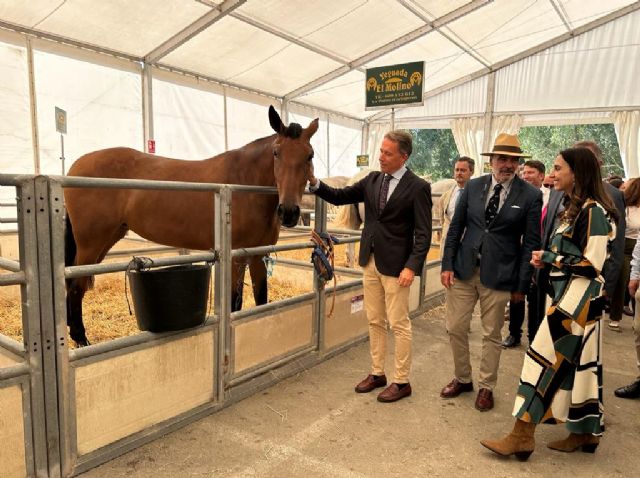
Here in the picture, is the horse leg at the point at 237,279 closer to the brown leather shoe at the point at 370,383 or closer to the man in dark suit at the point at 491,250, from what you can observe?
the brown leather shoe at the point at 370,383

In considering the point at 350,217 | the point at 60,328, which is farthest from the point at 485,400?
the point at 350,217

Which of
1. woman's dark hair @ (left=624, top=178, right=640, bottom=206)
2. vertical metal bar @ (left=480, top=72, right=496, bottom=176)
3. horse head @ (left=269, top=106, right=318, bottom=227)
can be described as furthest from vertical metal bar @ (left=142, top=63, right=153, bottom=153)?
vertical metal bar @ (left=480, top=72, right=496, bottom=176)

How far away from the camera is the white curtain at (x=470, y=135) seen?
13484mm

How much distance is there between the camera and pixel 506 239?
2.49 metres

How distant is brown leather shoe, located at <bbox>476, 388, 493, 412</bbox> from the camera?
2609 millimetres

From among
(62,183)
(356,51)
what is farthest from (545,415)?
(356,51)

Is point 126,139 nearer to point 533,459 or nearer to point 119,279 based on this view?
point 119,279

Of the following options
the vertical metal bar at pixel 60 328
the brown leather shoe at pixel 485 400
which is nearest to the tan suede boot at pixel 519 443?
the brown leather shoe at pixel 485 400

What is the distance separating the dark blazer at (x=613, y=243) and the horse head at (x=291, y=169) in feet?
5.01

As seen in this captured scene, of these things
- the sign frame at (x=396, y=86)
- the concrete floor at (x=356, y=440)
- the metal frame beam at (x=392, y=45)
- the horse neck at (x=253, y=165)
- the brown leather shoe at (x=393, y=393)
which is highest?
the metal frame beam at (x=392, y=45)

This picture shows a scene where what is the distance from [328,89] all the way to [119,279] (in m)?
9.38

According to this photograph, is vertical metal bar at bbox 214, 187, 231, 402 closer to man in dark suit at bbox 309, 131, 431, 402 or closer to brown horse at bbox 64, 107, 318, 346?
brown horse at bbox 64, 107, 318, 346

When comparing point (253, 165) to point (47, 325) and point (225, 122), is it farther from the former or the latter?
point (225, 122)

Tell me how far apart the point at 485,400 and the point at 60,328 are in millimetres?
2266
